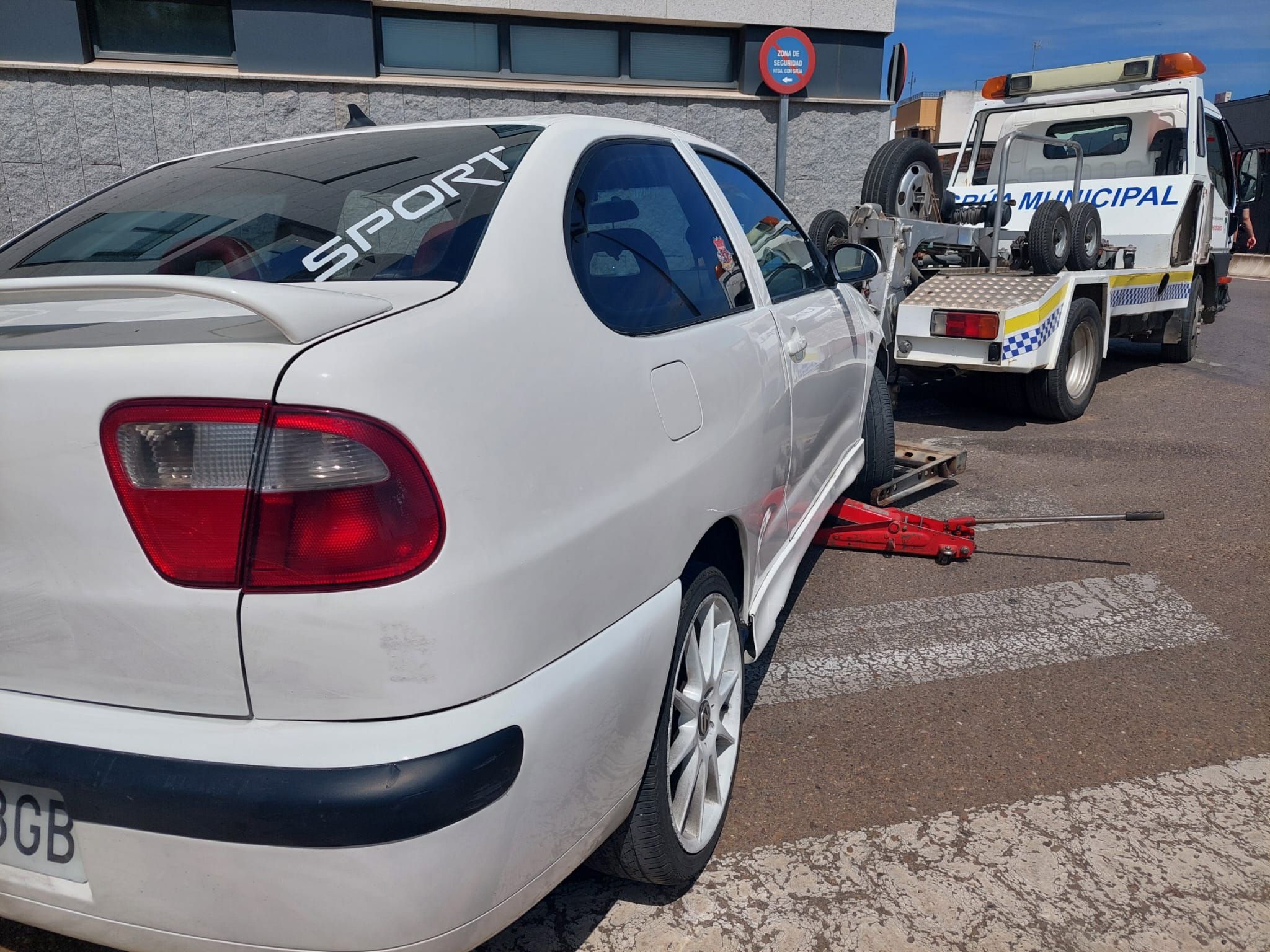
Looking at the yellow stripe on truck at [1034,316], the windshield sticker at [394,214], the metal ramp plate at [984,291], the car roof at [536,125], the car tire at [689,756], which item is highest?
the car roof at [536,125]

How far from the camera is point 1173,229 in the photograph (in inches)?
335

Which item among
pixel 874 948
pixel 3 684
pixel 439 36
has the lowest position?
pixel 874 948

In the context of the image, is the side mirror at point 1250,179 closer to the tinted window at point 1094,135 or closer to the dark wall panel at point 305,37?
the tinted window at point 1094,135

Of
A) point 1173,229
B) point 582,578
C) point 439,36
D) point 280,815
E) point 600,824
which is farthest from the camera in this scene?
point 439,36

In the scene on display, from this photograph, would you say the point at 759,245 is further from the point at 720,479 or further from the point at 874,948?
the point at 874,948

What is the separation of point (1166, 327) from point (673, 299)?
8.78m

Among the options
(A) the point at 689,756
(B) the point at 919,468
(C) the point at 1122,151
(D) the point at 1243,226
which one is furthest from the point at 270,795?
(D) the point at 1243,226

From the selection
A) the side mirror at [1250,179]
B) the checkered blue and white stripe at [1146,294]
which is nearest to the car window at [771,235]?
the checkered blue and white stripe at [1146,294]

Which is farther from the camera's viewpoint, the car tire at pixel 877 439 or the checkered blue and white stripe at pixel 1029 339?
the checkered blue and white stripe at pixel 1029 339

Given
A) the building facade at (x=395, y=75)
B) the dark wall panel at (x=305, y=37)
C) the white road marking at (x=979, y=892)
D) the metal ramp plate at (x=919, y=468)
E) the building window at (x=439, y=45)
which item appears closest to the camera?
the white road marking at (x=979, y=892)

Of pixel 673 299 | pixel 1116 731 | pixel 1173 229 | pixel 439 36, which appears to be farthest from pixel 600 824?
pixel 439 36

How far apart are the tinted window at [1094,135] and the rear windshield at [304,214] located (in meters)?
8.29

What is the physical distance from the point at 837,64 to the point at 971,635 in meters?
9.64

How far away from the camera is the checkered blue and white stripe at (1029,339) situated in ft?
21.3
